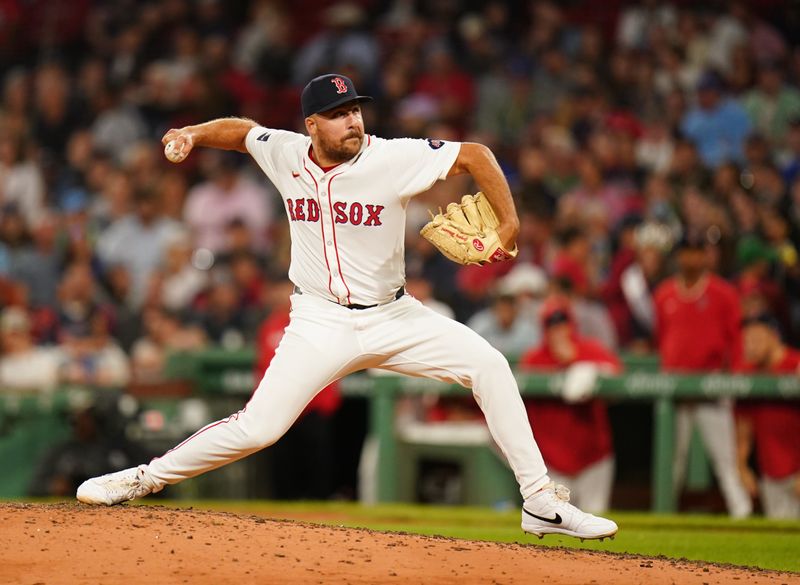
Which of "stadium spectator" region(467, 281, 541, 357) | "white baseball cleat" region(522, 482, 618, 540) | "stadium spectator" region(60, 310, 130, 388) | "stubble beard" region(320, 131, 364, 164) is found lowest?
"white baseball cleat" region(522, 482, 618, 540)

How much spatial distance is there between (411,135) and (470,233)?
7390 mm

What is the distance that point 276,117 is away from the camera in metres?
14.1

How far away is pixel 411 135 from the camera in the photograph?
41.5 feet

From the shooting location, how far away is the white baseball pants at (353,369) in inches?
212

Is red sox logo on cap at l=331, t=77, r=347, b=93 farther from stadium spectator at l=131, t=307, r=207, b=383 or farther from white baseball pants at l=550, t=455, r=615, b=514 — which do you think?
stadium spectator at l=131, t=307, r=207, b=383

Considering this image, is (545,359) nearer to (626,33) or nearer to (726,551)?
(726,551)

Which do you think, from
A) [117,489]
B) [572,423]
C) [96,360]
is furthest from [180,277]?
[117,489]

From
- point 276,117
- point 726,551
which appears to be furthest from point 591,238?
point 726,551

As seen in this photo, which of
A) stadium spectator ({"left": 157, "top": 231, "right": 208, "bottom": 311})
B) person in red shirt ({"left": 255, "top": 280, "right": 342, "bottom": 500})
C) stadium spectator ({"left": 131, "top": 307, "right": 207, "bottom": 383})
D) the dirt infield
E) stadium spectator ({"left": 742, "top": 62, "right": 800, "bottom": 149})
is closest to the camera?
the dirt infield

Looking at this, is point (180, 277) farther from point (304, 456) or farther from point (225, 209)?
point (304, 456)

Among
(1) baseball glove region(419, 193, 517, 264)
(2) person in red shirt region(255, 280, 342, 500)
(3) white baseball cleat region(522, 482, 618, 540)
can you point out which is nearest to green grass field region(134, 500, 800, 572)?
(2) person in red shirt region(255, 280, 342, 500)

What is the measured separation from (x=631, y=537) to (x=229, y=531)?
2.73 m

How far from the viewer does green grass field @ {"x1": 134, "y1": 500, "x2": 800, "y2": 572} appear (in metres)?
6.63

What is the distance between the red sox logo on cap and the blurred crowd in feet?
14.7
